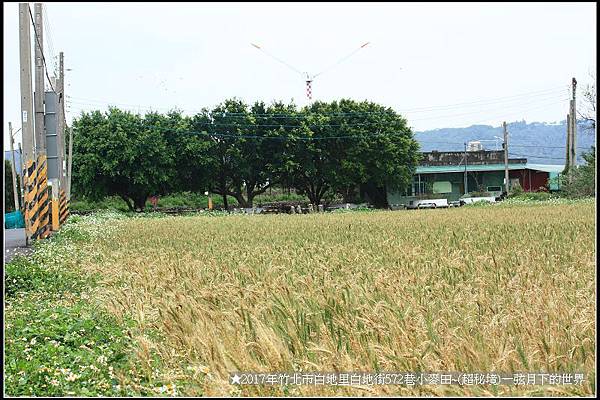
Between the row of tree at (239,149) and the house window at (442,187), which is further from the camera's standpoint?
the house window at (442,187)

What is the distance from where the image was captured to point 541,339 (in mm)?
4367

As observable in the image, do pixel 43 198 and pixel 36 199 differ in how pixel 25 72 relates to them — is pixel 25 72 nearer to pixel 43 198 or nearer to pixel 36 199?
pixel 36 199

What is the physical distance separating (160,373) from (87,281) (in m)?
4.65

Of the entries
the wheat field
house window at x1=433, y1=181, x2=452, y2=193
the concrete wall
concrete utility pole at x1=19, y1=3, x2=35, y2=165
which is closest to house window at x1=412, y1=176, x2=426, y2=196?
house window at x1=433, y1=181, x2=452, y2=193

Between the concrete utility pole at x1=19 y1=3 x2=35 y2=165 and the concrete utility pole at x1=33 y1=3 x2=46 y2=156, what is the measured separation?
1695 mm

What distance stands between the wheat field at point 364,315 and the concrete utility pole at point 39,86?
9898mm

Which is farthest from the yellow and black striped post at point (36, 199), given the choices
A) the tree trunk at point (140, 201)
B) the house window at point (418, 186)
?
the house window at point (418, 186)

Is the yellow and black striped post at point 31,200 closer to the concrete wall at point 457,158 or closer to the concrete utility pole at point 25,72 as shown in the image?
the concrete utility pole at point 25,72

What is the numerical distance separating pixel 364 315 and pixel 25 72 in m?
13.2

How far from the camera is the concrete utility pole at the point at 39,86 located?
18328 millimetres

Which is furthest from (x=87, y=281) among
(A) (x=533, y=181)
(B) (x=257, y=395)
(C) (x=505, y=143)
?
(A) (x=533, y=181)

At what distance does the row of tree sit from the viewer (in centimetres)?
4139

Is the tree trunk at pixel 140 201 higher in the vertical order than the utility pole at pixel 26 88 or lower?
lower

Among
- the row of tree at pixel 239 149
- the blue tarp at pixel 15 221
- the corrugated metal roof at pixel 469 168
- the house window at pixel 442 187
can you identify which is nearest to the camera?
the blue tarp at pixel 15 221
